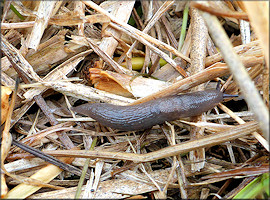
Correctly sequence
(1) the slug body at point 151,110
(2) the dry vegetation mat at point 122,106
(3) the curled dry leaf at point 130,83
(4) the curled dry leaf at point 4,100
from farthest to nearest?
(3) the curled dry leaf at point 130,83, (1) the slug body at point 151,110, (2) the dry vegetation mat at point 122,106, (4) the curled dry leaf at point 4,100

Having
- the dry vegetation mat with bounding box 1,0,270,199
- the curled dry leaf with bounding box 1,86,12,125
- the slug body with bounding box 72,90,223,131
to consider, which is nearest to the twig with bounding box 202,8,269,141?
the dry vegetation mat with bounding box 1,0,270,199

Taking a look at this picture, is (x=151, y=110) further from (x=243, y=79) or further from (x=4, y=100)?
(x=4, y=100)

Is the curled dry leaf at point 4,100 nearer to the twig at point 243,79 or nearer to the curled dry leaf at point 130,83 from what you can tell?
the curled dry leaf at point 130,83

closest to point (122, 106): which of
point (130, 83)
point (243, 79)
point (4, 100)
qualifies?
point (130, 83)

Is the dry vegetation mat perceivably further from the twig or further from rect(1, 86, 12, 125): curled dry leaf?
the twig

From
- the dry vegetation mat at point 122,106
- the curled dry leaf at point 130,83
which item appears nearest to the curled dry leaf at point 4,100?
the dry vegetation mat at point 122,106

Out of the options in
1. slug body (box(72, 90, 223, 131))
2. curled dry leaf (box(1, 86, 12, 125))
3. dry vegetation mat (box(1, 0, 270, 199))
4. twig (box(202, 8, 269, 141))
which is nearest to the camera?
twig (box(202, 8, 269, 141))
